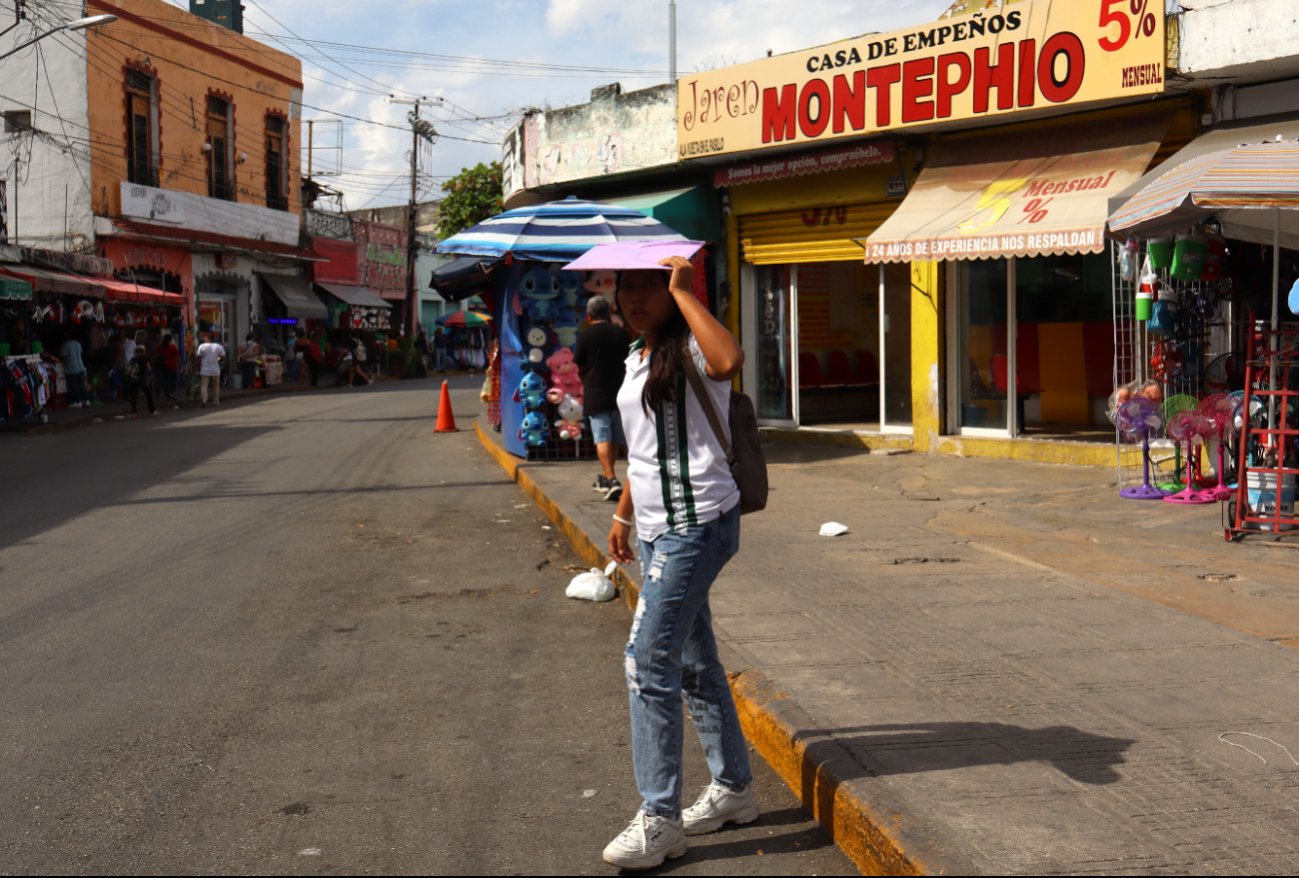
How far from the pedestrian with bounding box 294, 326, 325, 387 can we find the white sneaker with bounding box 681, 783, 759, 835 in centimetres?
3704

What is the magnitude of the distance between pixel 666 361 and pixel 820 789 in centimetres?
148

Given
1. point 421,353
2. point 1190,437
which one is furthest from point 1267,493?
point 421,353

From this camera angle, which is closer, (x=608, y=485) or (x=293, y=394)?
(x=608, y=485)

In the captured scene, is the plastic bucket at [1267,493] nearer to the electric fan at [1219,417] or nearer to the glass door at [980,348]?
the electric fan at [1219,417]

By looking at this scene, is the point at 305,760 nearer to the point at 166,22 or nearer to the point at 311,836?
the point at 311,836

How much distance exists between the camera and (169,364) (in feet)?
100

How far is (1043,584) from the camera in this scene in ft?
23.3

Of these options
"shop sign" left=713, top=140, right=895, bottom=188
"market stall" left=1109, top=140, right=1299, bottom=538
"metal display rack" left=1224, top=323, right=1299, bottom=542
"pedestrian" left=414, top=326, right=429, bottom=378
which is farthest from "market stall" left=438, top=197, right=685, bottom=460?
"pedestrian" left=414, top=326, right=429, bottom=378

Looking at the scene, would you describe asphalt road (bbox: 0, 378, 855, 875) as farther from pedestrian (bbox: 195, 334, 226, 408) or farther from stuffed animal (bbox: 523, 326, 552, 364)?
pedestrian (bbox: 195, 334, 226, 408)

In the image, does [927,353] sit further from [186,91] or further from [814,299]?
[186,91]

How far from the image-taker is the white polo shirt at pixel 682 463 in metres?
3.77

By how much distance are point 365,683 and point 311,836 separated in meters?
1.85

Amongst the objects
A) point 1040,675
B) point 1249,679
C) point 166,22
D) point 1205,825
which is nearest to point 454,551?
point 1040,675

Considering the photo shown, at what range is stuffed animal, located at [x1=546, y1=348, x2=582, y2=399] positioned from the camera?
47.1 feet
